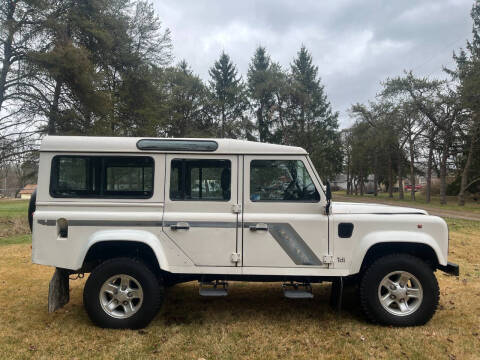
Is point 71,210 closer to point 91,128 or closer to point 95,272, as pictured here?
point 95,272

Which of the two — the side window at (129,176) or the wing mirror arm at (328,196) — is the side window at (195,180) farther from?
the wing mirror arm at (328,196)

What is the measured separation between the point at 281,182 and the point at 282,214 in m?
0.39

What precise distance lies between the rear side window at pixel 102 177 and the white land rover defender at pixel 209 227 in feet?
0.04

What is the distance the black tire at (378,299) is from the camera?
155 inches

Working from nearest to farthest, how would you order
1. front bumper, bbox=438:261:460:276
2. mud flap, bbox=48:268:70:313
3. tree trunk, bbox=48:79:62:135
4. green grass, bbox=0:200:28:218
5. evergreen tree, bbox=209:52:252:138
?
front bumper, bbox=438:261:460:276 < mud flap, bbox=48:268:70:313 < tree trunk, bbox=48:79:62:135 < green grass, bbox=0:200:28:218 < evergreen tree, bbox=209:52:252:138

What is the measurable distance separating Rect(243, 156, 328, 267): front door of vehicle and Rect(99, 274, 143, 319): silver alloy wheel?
1.36 metres

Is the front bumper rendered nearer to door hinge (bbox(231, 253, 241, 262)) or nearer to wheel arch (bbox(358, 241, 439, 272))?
wheel arch (bbox(358, 241, 439, 272))

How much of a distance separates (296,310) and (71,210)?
318 cm

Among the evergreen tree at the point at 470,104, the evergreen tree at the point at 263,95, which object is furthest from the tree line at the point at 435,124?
the evergreen tree at the point at 263,95

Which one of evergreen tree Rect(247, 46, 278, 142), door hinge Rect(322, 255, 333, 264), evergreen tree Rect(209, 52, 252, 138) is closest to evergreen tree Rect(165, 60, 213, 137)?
evergreen tree Rect(209, 52, 252, 138)

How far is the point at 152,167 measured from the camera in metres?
4.02

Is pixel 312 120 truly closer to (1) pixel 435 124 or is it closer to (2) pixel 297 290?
(1) pixel 435 124

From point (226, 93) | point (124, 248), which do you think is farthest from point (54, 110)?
point (226, 93)

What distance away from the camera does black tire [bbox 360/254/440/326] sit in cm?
393
